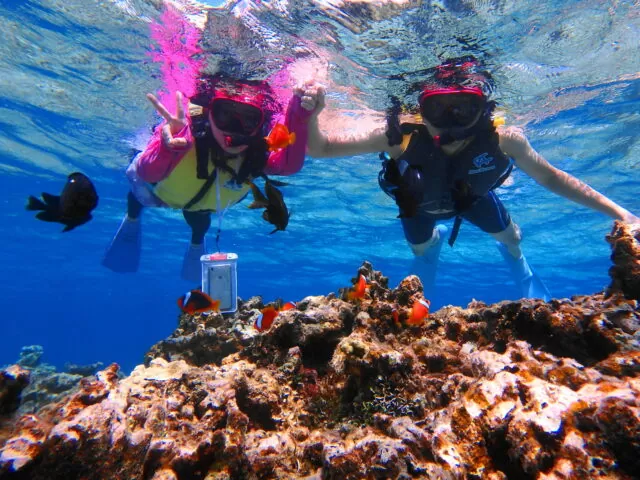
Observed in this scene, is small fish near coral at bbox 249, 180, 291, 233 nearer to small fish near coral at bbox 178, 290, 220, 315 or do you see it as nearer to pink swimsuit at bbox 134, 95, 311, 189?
small fish near coral at bbox 178, 290, 220, 315

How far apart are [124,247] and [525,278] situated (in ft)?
34.0

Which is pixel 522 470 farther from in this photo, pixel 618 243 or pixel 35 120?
pixel 35 120

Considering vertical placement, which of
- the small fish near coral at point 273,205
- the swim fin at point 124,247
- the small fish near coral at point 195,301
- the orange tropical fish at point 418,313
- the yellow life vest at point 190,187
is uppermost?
the swim fin at point 124,247

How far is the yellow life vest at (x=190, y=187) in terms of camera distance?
6512mm

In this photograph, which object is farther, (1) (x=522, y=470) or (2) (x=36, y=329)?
(2) (x=36, y=329)

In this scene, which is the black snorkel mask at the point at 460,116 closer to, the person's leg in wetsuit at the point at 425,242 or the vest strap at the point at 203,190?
the person's leg in wetsuit at the point at 425,242

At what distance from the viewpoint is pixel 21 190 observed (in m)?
22.3

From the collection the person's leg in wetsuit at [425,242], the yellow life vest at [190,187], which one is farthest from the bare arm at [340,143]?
the person's leg in wetsuit at [425,242]

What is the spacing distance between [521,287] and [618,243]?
20.7 ft

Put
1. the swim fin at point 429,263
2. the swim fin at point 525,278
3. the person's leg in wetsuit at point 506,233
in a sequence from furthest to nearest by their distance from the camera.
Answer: the swim fin at point 429,263 < the swim fin at point 525,278 < the person's leg in wetsuit at point 506,233

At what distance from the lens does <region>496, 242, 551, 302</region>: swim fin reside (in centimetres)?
882

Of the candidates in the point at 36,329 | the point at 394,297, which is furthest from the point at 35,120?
the point at 36,329

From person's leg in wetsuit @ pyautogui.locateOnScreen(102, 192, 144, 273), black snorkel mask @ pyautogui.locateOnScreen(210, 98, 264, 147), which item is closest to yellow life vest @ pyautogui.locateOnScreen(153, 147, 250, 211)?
black snorkel mask @ pyautogui.locateOnScreen(210, 98, 264, 147)

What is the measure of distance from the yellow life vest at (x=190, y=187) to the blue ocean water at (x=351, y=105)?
324 cm
